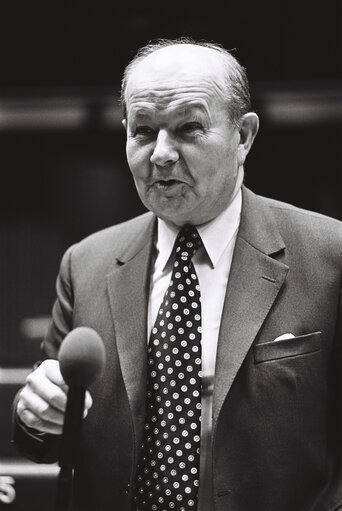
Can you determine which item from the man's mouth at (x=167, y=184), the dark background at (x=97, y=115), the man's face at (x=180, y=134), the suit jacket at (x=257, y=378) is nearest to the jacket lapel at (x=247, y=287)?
the suit jacket at (x=257, y=378)

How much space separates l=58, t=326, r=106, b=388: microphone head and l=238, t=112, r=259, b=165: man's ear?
75 centimetres

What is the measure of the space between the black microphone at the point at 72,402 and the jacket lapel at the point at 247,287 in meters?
0.47

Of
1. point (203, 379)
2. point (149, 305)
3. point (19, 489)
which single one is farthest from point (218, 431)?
point (19, 489)

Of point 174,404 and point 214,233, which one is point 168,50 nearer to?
point 214,233

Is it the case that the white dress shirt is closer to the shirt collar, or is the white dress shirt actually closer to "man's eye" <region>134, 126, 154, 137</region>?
the shirt collar

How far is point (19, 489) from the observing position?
2.56 m

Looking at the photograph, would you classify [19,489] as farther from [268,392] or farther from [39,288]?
[39,288]

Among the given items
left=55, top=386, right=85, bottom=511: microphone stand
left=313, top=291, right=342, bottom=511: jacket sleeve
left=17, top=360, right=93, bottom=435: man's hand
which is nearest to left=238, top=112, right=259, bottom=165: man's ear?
left=313, top=291, right=342, bottom=511: jacket sleeve

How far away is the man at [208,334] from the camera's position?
157 centimetres

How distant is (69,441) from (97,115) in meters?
4.76

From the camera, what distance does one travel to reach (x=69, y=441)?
3.63 ft

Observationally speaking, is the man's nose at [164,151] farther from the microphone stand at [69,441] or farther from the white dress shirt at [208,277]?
the microphone stand at [69,441]

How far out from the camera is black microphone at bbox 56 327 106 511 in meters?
1.11

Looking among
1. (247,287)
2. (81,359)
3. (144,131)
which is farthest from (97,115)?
(81,359)
